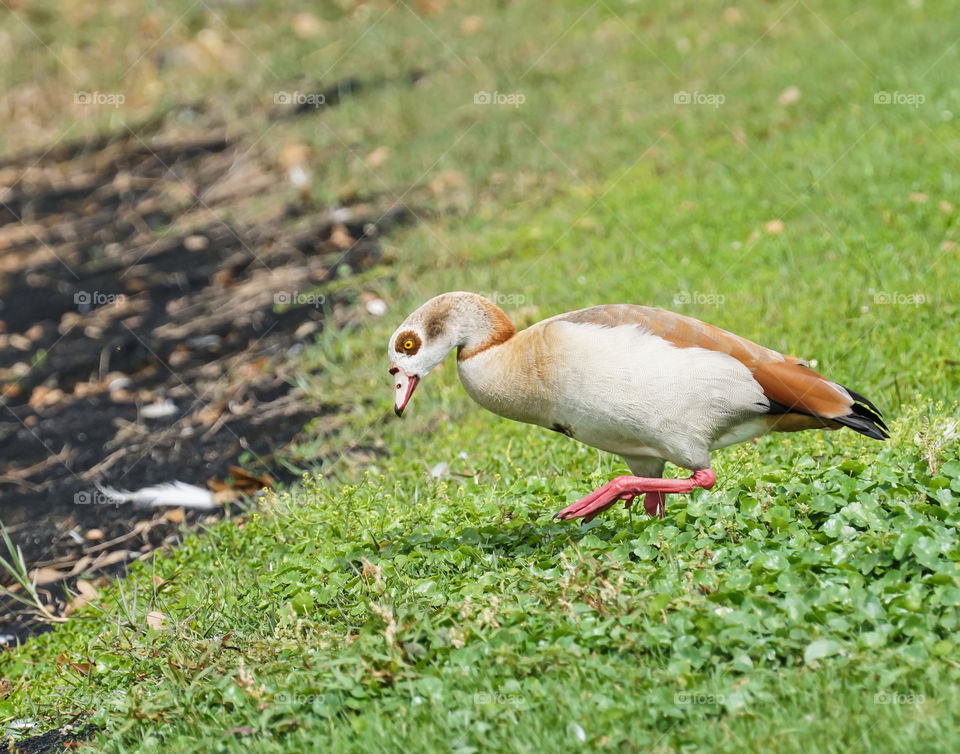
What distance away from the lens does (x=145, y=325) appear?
362 inches

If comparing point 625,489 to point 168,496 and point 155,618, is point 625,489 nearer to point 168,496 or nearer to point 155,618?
point 155,618

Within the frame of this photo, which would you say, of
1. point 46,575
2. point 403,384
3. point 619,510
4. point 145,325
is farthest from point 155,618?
point 145,325

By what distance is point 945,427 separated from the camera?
4.80 metres

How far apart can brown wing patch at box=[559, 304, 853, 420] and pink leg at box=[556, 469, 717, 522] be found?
0.44 meters

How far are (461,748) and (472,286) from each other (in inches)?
189

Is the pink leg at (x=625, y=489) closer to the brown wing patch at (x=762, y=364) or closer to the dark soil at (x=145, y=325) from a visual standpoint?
the brown wing patch at (x=762, y=364)

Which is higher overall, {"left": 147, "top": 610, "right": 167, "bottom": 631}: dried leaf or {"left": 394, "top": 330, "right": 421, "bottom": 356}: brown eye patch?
{"left": 394, "top": 330, "right": 421, "bottom": 356}: brown eye patch

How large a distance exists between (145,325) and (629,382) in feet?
19.2

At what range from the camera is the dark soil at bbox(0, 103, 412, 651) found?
6820 millimetres

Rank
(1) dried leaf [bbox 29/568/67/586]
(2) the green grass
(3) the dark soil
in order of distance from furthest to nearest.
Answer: (3) the dark soil
(1) dried leaf [bbox 29/568/67/586]
(2) the green grass

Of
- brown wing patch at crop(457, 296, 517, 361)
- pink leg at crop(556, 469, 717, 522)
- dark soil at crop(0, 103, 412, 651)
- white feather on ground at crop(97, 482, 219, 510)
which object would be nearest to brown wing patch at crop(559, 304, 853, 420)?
brown wing patch at crop(457, 296, 517, 361)

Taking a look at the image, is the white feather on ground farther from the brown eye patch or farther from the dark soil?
the brown eye patch

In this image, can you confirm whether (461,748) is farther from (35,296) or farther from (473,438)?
(35,296)

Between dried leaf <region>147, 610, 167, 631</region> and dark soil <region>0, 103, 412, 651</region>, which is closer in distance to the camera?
dried leaf <region>147, 610, 167, 631</region>
